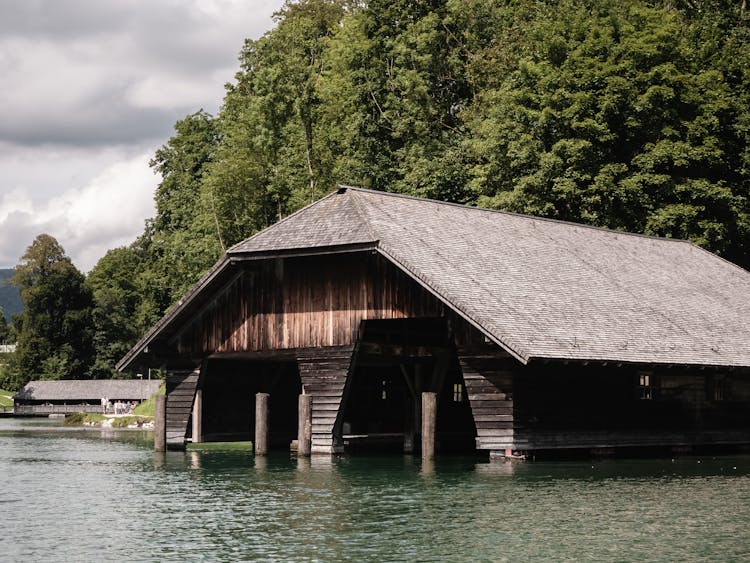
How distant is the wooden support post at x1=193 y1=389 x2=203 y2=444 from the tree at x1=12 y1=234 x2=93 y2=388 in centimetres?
9095

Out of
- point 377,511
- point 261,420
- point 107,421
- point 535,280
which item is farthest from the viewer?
point 107,421

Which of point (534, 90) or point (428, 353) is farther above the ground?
point (534, 90)

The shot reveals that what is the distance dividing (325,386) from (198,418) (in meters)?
6.66

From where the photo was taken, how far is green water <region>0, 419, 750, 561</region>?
20.1 metres

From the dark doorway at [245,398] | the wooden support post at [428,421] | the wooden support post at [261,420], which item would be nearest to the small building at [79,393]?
the dark doorway at [245,398]

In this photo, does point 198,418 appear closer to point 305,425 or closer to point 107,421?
point 305,425

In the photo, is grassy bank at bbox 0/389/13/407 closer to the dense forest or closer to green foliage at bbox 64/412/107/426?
green foliage at bbox 64/412/107/426

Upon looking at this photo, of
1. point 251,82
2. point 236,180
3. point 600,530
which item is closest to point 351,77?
point 236,180

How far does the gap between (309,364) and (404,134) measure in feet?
115

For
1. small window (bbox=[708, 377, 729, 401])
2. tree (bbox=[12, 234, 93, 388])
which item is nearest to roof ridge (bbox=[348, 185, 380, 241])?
small window (bbox=[708, 377, 729, 401])

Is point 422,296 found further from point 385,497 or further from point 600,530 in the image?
point 600,530

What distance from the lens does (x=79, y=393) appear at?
4983 inches

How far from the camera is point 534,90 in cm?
6131

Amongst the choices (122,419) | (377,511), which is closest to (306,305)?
(377,511)
